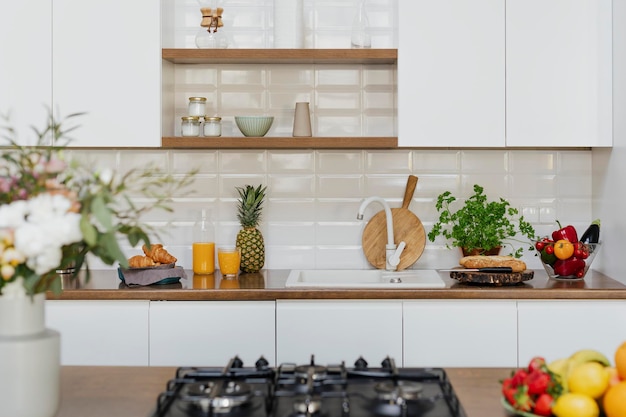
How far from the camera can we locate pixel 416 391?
5.33ft

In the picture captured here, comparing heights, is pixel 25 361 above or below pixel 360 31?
below

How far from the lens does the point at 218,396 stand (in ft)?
5.16

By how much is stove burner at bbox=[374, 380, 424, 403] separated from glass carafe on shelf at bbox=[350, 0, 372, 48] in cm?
231

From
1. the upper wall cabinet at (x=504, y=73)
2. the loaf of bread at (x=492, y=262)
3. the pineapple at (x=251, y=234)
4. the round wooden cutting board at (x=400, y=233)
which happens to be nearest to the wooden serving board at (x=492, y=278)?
the loaf of bread at (x=492, y=262)

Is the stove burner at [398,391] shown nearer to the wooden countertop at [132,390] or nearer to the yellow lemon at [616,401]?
the wooden countertop at [132,390]

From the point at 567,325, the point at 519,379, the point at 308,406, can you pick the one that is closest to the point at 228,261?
the point at 567,325

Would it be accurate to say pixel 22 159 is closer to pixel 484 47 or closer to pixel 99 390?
pixel 99 390

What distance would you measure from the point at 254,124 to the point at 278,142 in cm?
15

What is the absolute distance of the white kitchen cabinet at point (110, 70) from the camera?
11.7 ft

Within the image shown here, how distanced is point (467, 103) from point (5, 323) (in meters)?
2.43

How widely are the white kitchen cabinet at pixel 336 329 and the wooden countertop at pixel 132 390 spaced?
3.84ft

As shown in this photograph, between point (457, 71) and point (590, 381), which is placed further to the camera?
point (457, 71)

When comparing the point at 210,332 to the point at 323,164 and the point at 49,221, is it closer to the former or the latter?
the point at 323,164

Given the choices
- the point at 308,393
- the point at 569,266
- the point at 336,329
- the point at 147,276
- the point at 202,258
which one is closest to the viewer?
the point at 308,393
